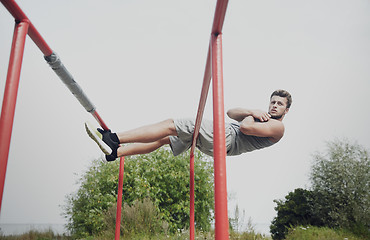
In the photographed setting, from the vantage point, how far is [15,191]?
4172 millimetres

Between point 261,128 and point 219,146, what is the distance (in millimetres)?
839

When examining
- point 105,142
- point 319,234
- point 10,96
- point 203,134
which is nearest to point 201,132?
point 203,134

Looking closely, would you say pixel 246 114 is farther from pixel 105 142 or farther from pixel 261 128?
pixel 105 142

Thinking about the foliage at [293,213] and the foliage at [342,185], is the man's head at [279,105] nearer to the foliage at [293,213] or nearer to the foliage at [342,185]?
the foliage at [342,185]

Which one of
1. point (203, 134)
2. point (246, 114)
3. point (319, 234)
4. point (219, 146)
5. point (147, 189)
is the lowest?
point (319, 234)

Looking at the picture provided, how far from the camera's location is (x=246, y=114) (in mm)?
1653

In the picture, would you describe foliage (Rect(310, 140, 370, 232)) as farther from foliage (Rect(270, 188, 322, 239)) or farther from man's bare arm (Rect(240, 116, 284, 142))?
man's bare arm (Rect(240, 116, 284, 142))

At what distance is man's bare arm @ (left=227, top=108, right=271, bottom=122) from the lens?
1598 millimetres

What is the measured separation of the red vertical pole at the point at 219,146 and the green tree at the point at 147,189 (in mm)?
3961

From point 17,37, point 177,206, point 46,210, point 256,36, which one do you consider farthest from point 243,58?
point 17,37

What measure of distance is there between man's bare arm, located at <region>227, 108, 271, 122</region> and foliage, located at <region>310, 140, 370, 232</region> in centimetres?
552

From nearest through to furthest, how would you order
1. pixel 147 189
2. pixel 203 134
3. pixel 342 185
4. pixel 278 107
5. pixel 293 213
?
pixel 203 134 → pixel 278 107 → pixel 147 189 → pixel 342 185 → pixel 293 213

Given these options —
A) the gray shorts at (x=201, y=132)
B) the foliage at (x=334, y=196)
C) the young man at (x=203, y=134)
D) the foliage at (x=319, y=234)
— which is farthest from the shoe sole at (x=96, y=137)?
the foliage at (x=334, y=196)

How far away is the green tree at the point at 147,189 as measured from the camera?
465 centimetres
